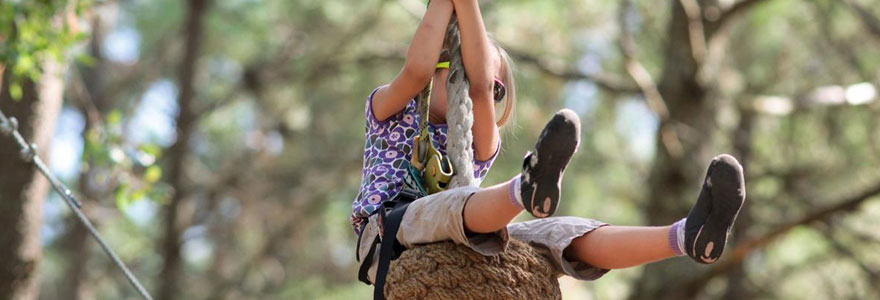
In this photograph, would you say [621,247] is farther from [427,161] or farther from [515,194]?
[427,161]

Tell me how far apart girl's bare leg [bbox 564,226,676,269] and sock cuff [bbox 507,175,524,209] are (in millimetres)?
346

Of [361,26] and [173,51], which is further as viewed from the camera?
[173,51]

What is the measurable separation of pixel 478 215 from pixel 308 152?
37.5 feet

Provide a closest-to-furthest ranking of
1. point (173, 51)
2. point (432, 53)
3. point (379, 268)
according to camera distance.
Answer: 1. point (379, 268)
2. point (432, 53)
3. point (173, 51)

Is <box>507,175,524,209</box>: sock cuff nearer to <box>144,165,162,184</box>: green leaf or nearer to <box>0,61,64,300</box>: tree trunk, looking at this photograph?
<box>144,165,162,184</box>: green leaf

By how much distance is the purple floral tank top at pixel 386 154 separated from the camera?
3.25 m

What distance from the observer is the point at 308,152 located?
46.4 feet

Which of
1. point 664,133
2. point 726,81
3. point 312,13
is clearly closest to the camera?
point 664,133

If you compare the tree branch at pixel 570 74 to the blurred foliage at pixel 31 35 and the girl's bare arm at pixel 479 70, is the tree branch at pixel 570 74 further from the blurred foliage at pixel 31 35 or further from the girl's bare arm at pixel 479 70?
the girl's bare arm at pixel 479 70

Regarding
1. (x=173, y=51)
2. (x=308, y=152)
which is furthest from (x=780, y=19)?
(x=173, y=51)

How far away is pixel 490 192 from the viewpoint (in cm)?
286

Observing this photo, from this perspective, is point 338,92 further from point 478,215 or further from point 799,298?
point 478,215

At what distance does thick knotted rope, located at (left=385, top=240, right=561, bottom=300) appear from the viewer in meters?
2.86

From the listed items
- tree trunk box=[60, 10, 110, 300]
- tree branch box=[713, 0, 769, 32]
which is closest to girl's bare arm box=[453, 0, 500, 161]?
tree branch box=[713, 0, 769, 32]
